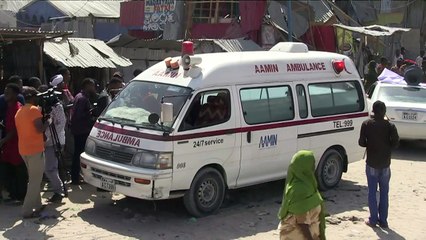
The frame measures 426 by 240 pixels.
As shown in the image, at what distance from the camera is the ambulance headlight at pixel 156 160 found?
6.34 m

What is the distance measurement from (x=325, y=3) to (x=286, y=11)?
350 centimetres

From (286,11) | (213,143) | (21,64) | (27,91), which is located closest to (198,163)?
(213,143)

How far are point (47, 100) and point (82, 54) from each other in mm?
6504

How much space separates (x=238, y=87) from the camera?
7156 millimetres

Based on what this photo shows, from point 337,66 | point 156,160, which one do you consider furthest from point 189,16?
point 156,160

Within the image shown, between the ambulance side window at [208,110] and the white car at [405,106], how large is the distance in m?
4.91

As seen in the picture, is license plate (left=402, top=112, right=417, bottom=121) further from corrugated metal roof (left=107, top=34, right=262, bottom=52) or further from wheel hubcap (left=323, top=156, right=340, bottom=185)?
corrugated metal roof (left=107, top=34, right=262, bottom=52)

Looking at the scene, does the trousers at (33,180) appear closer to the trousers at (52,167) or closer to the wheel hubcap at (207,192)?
the trousers at (52,167)

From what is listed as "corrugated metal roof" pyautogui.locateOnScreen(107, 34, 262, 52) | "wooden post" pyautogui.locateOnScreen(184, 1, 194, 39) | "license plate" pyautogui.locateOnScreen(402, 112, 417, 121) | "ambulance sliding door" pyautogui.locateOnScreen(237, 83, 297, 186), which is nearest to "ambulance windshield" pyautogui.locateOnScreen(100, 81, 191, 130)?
"ambulance sliding door" pyautogui.locateOnScreen(237, 83, 297, 186)

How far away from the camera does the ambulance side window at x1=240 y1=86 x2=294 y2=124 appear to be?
7242 mm

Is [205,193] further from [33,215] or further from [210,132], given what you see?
[33,215]

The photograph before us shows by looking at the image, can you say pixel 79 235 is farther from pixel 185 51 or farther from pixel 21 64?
pixel 21 64

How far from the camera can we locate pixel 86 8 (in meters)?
30.7

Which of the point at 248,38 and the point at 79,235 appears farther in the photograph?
the point at 248,38
